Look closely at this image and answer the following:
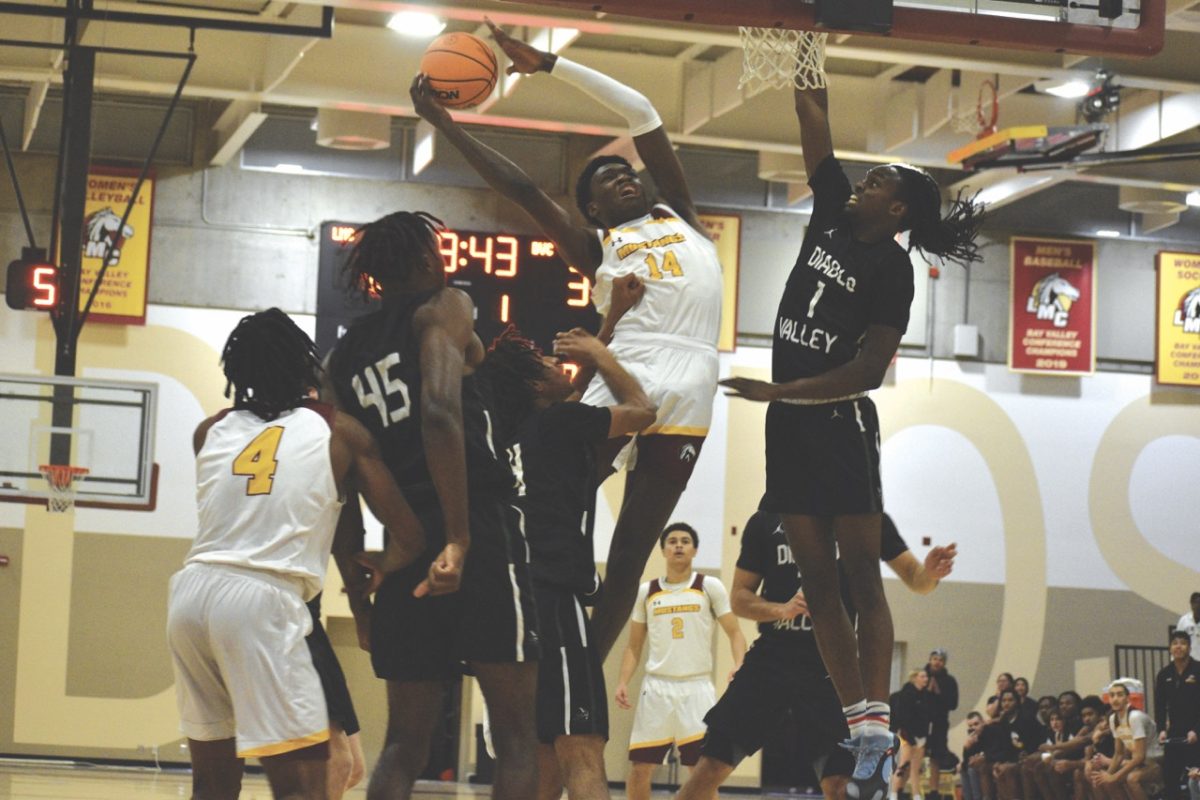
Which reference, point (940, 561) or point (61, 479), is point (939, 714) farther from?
point (940, 561)

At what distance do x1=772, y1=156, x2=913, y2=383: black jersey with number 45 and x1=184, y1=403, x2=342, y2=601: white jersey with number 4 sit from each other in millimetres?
1776

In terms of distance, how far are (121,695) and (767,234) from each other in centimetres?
929

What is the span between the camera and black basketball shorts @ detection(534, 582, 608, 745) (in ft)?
18.7

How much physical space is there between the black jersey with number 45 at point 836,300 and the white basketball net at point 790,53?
77cm

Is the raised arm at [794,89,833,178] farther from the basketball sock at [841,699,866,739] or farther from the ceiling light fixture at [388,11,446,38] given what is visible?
the ceiling light fixture at [388,11,446,38]

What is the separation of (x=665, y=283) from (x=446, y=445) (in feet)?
5.70

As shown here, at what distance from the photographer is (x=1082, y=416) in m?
20.8

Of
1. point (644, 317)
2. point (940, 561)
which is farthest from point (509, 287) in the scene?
point (940, 561)

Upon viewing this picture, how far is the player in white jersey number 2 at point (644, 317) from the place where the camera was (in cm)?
620

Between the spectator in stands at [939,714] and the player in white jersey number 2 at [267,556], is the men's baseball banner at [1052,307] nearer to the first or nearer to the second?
the spectator in stands at [939,714]

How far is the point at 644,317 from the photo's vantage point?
6.30m

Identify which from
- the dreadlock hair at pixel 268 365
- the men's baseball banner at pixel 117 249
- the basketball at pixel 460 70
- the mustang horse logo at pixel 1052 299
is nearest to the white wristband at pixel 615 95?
the basketball at pixel 460 70

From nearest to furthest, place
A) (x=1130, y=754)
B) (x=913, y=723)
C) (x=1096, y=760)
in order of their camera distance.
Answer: (x=1130, y=754) → (x=1096, y=760) → (x=913, y=723)

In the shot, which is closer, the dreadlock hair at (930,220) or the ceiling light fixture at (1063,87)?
the dreadlock hair at (930,220)
